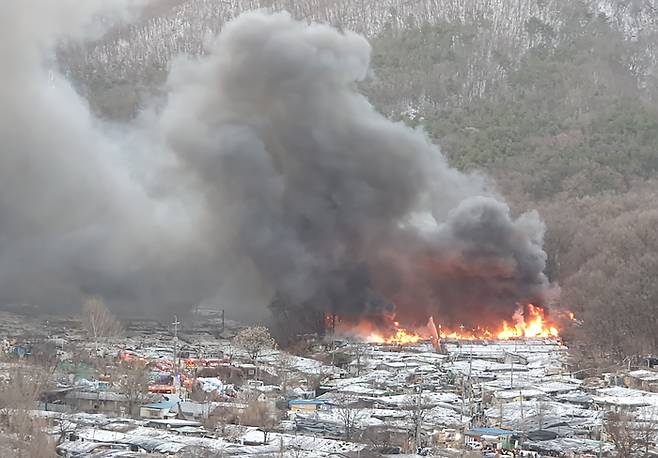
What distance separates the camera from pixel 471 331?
69.3 metres

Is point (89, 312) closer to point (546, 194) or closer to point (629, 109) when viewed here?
point (546, 194)

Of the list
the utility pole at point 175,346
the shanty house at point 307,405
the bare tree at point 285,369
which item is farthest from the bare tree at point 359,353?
the shanty house at point 307,405

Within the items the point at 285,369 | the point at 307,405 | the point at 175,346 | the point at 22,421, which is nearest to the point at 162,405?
the point at 307,405

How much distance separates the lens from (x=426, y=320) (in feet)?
225

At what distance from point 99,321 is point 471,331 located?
23820 mm

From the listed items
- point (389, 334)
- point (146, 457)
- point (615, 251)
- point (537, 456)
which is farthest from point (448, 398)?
point (615, 251)

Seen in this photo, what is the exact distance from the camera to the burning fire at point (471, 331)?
67.1 meters

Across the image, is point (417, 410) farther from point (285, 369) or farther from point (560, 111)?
point (560, 111)

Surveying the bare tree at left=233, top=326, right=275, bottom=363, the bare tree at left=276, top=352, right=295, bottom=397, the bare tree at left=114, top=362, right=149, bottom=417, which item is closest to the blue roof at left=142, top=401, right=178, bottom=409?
the bare tree at left=114, top=362, right=149, bottom=417

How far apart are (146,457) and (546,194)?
95.9 metres

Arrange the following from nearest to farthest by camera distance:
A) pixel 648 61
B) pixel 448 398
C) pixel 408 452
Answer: pixel 408 452, pixel 448 398, pixel 648 61

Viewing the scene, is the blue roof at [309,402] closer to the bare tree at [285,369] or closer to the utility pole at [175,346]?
the bare tree at [285,369]

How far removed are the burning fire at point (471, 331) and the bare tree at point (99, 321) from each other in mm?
14383

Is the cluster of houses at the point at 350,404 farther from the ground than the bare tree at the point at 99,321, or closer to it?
closer to it
